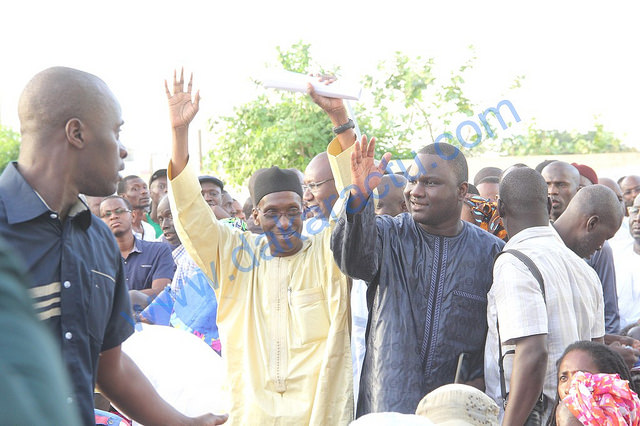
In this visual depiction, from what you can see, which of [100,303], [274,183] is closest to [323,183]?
[274,183]

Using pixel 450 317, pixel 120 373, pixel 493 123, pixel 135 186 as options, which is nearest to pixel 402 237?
pixel 450 317

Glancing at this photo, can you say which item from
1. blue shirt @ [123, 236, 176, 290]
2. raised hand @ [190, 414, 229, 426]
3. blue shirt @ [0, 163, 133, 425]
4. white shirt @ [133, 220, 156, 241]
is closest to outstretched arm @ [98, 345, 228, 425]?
raised hand @ [190, 414, 229, 426]

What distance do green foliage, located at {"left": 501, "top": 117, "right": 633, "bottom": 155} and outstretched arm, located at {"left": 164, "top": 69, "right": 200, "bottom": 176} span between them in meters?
23.1

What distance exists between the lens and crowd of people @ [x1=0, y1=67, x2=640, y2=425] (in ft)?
7.95

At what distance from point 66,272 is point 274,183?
2.09m

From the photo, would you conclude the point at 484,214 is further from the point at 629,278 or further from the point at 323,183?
the point at 629,278

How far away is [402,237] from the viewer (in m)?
3.86

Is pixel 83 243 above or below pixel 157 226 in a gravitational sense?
above

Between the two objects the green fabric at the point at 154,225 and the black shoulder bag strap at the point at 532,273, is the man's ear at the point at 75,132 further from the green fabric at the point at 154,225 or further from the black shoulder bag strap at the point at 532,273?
the green fabric at the point at 154,225

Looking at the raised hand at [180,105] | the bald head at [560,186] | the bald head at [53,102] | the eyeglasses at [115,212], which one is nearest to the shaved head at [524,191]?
the raised hand at [180,105]

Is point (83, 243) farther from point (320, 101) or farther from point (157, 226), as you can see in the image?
point (157, 226)

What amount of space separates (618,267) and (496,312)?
3.69 metres

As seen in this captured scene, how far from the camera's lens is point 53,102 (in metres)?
2.36

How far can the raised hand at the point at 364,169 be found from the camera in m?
3.54
